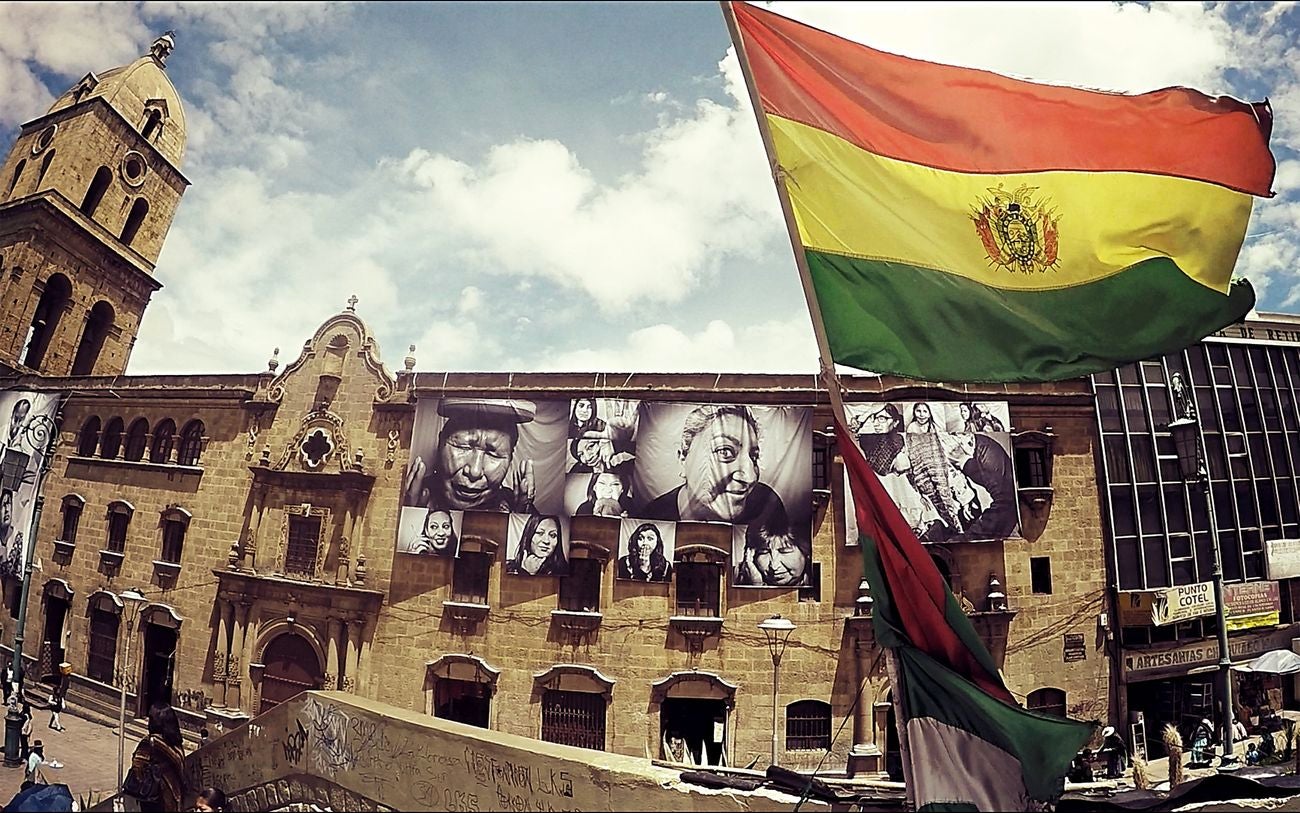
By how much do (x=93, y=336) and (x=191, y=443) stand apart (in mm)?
10139

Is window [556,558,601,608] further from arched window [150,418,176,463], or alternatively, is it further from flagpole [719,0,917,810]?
arched window [150,418,176,463]

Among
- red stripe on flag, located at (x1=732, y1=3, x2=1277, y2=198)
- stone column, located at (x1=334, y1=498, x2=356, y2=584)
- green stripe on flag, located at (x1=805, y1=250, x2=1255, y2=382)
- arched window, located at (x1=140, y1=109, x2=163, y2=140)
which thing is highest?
arched window, located at (x1=140, y1=109, x2=163, y2=140)

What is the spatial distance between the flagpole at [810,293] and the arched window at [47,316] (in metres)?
30.3

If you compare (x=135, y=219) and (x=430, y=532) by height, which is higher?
(x=135, y=219)

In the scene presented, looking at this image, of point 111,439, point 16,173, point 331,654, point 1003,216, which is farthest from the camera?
point 16,173

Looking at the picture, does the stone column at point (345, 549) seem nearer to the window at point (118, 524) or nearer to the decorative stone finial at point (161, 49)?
the window at point (118, 524)

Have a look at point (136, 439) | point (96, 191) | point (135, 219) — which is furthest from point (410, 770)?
point (135, 219)

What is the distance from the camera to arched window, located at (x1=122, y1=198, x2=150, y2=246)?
2657 centimetres

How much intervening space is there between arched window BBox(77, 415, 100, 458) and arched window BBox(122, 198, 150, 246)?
26.4 feet

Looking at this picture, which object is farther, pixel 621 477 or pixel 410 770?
pixel 621 477

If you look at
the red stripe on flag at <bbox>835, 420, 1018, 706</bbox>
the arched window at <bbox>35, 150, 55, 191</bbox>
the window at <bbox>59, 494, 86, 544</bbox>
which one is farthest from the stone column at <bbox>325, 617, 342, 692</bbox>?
the arched window at <bbox>35, 150, 55, 191</bbox>

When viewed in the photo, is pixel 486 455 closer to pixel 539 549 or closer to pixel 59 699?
pixel 539 549

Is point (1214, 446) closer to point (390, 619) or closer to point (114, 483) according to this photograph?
point (390, 619)

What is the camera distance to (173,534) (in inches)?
834
